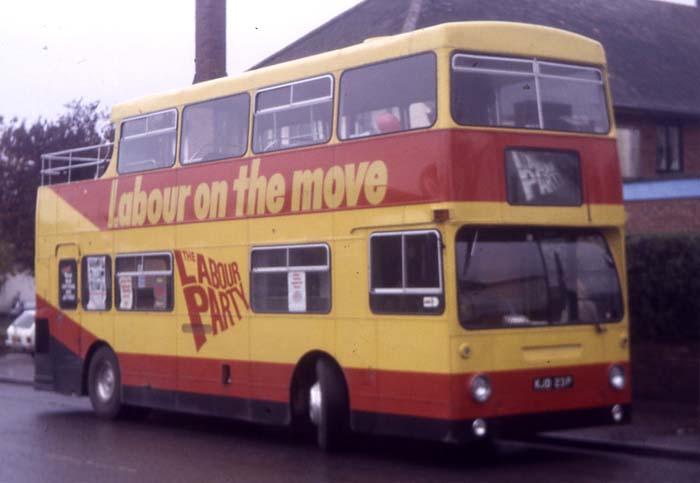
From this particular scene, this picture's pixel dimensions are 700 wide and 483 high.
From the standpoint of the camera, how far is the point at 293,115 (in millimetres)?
14836

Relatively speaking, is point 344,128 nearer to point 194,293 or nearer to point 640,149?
point 194,293

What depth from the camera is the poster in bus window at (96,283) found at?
61.3 feet

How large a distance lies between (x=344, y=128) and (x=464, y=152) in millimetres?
1941

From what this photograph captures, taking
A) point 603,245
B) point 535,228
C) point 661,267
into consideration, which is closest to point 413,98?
point 535,228

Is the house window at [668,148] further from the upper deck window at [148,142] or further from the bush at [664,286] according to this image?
the upper deck window at [148,142]

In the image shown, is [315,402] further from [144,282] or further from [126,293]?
[126,293]

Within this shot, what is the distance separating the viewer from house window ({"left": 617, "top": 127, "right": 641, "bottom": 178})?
30891 mm

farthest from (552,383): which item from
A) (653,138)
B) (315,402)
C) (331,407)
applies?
(653,138)

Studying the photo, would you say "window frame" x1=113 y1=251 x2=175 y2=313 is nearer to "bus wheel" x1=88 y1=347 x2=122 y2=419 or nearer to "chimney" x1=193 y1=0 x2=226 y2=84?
"bus wheel" x1=88 y1=347 x2=122 y2=419

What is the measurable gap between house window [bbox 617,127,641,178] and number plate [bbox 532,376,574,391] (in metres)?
18.6

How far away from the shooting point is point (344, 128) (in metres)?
14.0

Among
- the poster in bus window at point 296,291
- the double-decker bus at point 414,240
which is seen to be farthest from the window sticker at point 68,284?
the poster in bus window at point 296,291

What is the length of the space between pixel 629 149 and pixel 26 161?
77.5 ft

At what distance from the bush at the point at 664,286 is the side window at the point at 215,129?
Result: 6.25m
